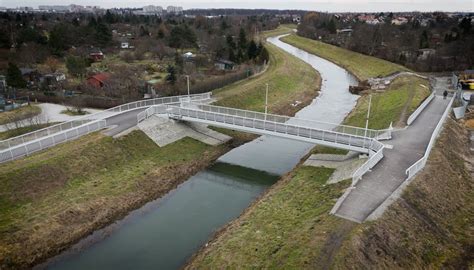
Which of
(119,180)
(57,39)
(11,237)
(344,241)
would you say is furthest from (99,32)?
(344,241)

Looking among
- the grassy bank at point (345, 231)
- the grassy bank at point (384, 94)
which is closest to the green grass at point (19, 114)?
the grassy bank at point (345, 231)

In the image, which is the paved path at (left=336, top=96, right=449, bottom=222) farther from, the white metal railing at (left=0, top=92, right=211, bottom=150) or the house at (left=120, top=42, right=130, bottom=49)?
the house at (left=120, top=42, right=130, bottom=49)

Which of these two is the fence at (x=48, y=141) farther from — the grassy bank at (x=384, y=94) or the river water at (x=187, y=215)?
the grassy bank at (x=384, y=94)

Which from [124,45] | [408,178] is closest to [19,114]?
[408,178]

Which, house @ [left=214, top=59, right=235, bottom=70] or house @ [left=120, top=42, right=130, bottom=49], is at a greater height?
house @ [left=120, top=42, right=130, bottom=49]

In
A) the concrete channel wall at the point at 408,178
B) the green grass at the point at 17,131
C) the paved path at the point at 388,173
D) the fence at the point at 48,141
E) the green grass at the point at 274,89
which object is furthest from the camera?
the green grass at the point at 274,89

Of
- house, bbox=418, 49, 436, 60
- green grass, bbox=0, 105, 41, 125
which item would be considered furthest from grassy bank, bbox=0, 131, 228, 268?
house, bbox=418, 49, 436, 60

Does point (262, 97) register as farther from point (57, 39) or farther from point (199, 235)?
point (57, 39)
